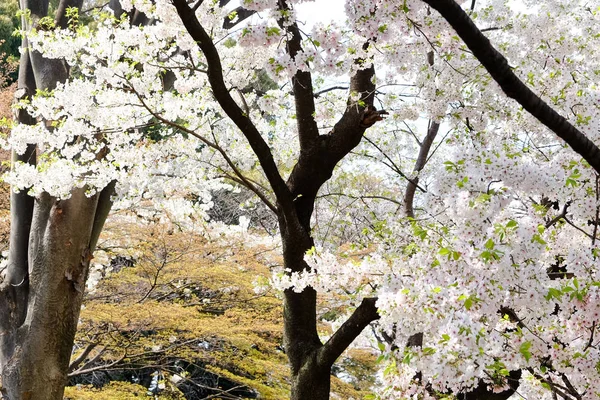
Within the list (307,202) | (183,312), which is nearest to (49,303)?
(183,312)

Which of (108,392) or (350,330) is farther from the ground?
(350,330)

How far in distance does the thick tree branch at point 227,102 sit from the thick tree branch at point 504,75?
1640 millimetres

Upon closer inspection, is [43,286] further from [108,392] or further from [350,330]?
[350,330]

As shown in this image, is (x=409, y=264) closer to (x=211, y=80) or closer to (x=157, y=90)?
(x=211, y=80)

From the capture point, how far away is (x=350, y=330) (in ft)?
12.2

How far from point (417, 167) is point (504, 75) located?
4559mm

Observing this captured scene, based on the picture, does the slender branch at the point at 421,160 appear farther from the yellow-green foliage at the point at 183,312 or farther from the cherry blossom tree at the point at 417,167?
the yellow-green foliage at the point at 183,312

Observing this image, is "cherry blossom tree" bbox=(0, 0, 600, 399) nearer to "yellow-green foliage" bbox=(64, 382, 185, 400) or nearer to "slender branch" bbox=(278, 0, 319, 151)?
"slender branch" bbox=(278, 0, 319, 151)

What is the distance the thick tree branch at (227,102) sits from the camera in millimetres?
3123

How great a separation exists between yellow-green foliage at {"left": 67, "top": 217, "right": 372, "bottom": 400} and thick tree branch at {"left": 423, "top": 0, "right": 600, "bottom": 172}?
404 cm

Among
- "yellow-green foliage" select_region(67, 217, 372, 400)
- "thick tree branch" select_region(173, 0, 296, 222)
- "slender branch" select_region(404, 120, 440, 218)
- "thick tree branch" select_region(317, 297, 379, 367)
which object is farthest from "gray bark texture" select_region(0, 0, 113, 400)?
"slender branch" select_region(404, 120, 440, 218)

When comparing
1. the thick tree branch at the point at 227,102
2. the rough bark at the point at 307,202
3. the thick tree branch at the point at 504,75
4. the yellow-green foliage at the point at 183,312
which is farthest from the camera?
the yellow-green foliage at the point at 183,312

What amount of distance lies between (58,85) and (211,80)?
1985 mm

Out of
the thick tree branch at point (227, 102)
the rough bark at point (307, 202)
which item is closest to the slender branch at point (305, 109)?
the rough bark at point (307, 202)
